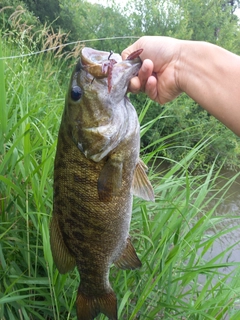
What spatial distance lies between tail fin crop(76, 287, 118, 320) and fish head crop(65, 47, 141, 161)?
0.71 metres

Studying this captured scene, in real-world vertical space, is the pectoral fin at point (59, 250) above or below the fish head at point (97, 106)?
below

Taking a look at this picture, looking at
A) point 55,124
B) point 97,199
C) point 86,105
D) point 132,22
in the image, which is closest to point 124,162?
point 97,199

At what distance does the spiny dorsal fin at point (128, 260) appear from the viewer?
154 cm

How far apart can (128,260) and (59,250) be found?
0.36 meters

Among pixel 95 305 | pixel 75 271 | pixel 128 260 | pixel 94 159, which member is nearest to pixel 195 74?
pixel 94 159

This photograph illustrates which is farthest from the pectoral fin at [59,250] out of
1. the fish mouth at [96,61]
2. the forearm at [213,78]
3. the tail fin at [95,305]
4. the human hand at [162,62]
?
the forearm at [213,78]

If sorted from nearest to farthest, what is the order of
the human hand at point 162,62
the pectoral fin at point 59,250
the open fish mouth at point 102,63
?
the open fish mouth at point 102,63 < the pectoral fin at point 59,250 < the human hand at point 162,62

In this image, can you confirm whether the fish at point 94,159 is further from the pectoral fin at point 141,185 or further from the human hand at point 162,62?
the human hand at point 162,62

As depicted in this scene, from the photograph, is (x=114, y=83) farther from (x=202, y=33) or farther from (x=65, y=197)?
(x=202, y=33)

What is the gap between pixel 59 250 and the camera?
1456 millimetres

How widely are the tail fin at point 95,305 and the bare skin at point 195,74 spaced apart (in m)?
1.05

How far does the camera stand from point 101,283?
60.5 inches

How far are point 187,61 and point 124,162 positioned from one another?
27.4 inches

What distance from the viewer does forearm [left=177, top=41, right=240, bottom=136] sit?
151 centimetres
